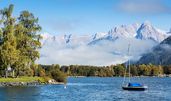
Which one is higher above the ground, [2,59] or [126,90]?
[2,59]

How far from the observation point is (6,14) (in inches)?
5581

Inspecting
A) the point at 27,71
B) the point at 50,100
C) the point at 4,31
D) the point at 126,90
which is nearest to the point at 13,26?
the point at 4,31

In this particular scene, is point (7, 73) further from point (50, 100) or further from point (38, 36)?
point (50, 100)

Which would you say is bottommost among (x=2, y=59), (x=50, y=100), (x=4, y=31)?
(x=50, y=100)

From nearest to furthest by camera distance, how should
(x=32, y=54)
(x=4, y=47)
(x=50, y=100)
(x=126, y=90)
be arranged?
(x=50, y=100), (x=126, y=90), (x=4, y=47), (x=32, y=54)

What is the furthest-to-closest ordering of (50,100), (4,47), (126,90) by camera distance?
(4,47)
(126,90)
(50,100)

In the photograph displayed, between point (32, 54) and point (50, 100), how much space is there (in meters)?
61.5

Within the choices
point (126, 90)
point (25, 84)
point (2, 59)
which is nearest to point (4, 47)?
point (2, 59)

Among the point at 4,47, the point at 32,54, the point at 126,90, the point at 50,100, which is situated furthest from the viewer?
the point at 32,54

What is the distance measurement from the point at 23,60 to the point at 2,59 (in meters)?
7.08

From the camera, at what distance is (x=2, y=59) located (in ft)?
452

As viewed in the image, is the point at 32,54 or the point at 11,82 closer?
the point at 11,82

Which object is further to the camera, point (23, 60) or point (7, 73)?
point (7, 73)

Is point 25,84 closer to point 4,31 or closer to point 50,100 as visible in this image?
point 4,31
